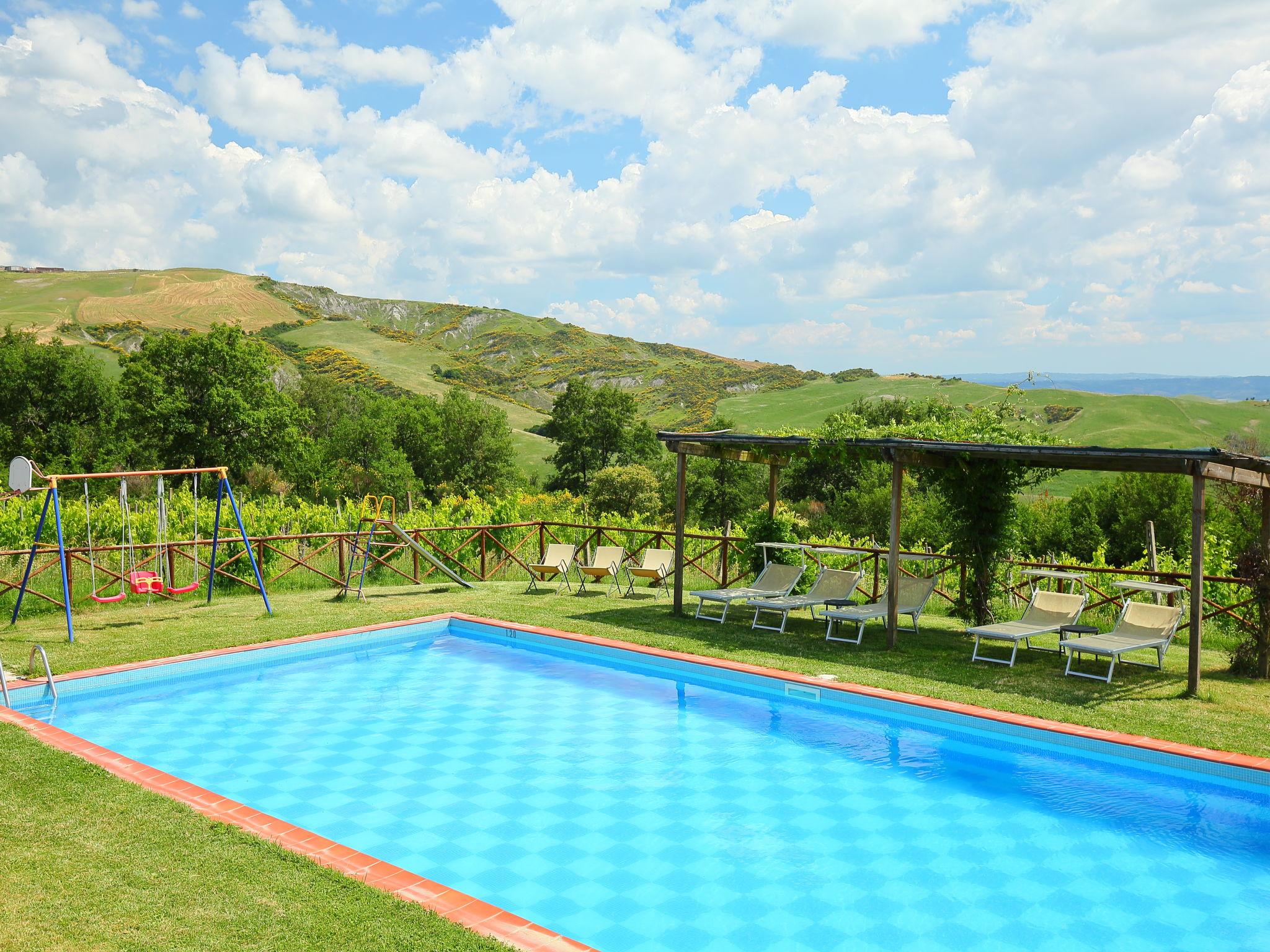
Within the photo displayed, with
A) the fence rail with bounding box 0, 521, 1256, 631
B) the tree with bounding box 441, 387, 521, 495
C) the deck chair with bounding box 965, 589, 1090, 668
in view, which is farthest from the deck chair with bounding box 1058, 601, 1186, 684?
the tree with bounding box 441, 387, 521, 495

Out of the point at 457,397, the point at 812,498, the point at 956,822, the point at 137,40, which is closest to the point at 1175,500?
the point at 812,498

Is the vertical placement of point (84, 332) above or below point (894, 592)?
above

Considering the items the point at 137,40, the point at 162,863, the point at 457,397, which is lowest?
the point at 162,863

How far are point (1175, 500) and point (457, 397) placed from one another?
35.3 m

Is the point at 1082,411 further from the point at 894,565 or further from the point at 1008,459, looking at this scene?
the point at 894,565

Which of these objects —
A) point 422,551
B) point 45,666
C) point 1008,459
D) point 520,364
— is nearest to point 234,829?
point 45,666

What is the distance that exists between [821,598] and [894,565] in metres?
1.37

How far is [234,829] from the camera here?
4820mm

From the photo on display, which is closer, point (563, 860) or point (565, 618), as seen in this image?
point (563, 860)

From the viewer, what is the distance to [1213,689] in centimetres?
808

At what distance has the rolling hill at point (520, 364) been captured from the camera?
242 ft

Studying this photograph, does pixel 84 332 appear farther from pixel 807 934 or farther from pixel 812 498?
pixel 807 934

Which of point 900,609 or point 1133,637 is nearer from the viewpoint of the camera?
point 1133,637

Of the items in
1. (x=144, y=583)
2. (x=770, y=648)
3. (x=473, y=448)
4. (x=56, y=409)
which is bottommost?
(x=770, y=648)
